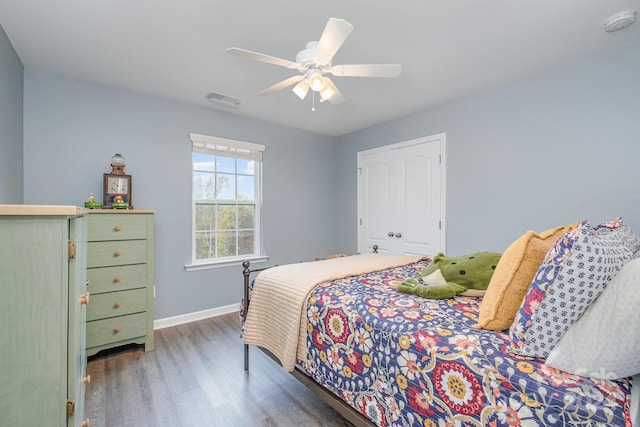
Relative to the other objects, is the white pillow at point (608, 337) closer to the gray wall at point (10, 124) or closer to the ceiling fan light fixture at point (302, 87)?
the ceiling fan light fixture at point (302, 87)

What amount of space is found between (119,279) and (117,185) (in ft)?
2.95

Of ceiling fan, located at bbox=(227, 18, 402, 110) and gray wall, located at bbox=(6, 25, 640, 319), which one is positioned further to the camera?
gray wall, located at bbox=(6, 25, 640, 319)

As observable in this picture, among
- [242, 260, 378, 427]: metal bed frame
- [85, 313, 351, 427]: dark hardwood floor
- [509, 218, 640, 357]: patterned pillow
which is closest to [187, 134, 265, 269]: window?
[85, 313, 351, 427]: dark hardwood floor

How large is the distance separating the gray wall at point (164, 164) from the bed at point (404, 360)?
164 cm

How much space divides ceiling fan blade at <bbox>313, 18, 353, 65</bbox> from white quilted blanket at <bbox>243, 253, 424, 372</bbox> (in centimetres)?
136

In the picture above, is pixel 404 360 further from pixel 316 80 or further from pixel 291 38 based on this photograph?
pixel 291 38

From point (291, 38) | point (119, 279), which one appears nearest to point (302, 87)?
point (291, 38)

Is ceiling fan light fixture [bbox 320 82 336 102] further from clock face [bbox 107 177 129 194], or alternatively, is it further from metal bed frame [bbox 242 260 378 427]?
clock face [bbox 107 177 129 194]

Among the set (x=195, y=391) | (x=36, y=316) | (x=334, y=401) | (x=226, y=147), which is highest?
(x=226, y=147)

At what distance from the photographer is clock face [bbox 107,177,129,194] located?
2795 mm

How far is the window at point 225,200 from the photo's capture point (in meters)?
3.54

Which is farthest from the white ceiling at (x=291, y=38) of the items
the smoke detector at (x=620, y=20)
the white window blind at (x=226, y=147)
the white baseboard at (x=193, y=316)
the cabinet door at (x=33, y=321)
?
the white baseboard at (x=193, y=316)

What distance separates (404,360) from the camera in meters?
1.21

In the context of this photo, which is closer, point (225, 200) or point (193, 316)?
point (193, 316)
